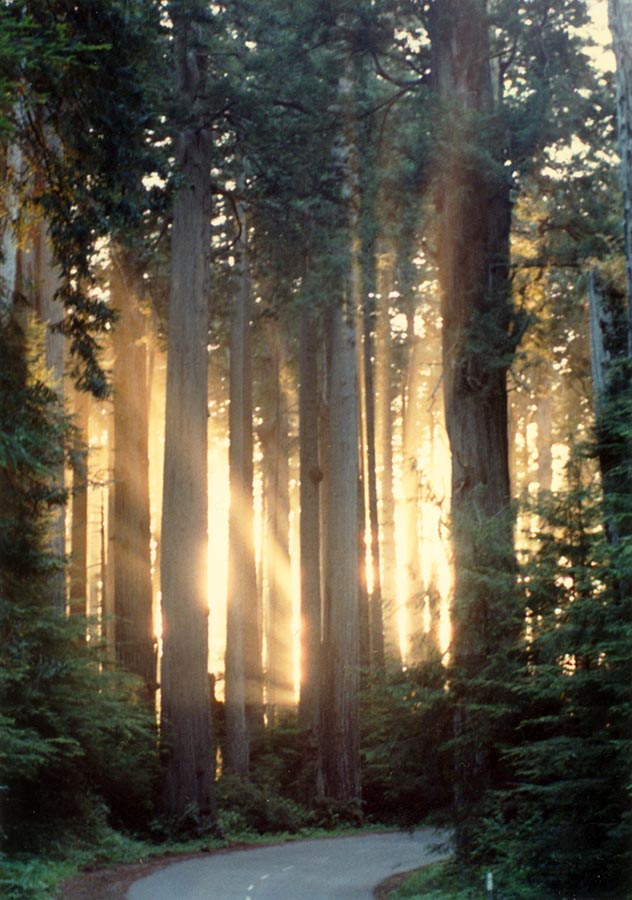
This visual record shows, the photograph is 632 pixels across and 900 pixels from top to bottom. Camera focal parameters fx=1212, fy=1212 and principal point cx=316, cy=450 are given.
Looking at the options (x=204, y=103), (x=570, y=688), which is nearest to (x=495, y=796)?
(x=570, y=688)

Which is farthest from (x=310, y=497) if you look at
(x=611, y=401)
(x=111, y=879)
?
(x=611, y=401)

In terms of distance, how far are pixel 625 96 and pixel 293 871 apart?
1140 centimetres

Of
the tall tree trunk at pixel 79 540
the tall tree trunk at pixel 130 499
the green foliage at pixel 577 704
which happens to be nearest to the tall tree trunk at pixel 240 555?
the tall tree trunk at pixel 130 499

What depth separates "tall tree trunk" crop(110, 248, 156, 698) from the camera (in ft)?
85.0

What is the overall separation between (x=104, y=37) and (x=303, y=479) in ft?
51.4

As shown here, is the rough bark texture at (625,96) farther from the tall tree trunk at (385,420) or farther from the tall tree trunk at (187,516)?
the tall tree trunk at (385,420)

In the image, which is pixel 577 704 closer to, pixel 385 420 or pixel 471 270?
pixel 471 270

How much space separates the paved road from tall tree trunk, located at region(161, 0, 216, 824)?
1839 millimetres

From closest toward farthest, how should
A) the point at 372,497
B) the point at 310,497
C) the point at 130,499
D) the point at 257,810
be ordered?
1. the point at 257,810
2. the point at 130,499
3. the point at 310,497
4. the point at 372,497

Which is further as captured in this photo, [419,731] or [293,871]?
[293,871]

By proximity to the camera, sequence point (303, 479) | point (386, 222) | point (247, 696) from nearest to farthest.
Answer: point (386, 222) < point (303, 479) < point (247, 696)

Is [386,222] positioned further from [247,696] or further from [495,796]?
[247,696]

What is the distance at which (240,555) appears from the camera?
31406mm

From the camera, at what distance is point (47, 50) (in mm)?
10992
